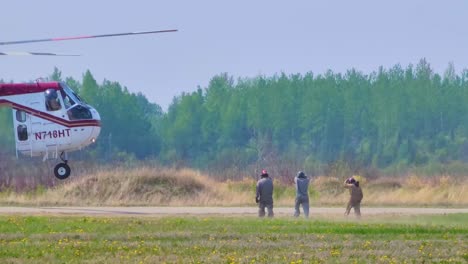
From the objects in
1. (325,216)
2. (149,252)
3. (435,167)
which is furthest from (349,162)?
(149,252)

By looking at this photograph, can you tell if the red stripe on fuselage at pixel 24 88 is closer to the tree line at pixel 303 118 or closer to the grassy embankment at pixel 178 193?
the grassy embankment at pixel 178 193

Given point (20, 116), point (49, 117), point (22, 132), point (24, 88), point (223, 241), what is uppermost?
point (24, 88)

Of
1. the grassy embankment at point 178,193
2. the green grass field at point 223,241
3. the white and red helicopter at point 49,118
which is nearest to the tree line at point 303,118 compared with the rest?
the grassy embankment at point 178,193

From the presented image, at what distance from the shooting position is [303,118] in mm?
122625

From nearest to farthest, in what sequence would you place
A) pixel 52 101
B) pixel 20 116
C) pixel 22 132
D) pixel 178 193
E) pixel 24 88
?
pixel 52 101 < pixel 24 88 < pixel 20 116 < pixel 22 132 < pixel 178 193

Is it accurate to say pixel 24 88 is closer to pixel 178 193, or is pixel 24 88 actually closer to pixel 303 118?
pixel 178 193

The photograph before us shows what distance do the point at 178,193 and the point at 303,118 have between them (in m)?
65.0

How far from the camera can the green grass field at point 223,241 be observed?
28.7 m

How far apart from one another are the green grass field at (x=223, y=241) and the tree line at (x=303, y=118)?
6586cm

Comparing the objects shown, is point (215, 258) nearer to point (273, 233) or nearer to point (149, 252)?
point (149, 252)

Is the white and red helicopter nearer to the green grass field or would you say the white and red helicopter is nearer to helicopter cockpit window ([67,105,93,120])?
helicopter cockpit window ([67,105,93,120])

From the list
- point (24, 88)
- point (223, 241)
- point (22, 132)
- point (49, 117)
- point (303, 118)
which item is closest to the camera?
point (223, 241)

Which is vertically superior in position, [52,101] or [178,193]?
[52,101]

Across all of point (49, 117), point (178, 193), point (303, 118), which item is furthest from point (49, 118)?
point (303, 118)
